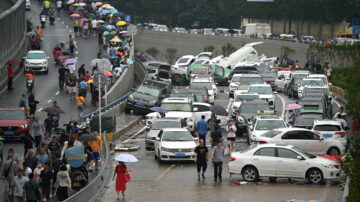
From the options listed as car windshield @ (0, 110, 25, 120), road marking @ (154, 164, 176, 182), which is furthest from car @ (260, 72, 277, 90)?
road marking @ (154, 164, 176, 182)

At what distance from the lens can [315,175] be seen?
27.4m

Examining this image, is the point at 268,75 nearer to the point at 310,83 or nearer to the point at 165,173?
the point at 310,83

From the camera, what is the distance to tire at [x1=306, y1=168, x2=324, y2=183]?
1078 inches

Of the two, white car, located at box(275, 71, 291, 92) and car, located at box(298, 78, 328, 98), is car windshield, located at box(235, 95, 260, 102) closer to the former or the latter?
car, located at box(298, 78, 328, 98)

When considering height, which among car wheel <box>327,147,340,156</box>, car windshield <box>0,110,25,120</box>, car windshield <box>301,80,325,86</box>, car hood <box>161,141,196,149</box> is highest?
car windshield <box>0,110,25,120</box>

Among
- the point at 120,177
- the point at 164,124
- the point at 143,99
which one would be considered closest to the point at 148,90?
the point at 143,99

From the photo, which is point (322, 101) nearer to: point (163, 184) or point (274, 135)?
point (274, 135)

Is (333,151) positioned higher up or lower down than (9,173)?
lower down

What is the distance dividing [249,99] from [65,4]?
52.6m

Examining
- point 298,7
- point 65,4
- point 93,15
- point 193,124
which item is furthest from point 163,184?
point 298,7

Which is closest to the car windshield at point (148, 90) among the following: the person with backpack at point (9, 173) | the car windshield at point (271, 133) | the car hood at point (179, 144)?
the car windshield at point (271, 133)

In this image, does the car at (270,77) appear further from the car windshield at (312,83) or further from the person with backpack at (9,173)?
the person with backpack at (9,173)

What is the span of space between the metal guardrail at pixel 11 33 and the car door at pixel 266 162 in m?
27.6

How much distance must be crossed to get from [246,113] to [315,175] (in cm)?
1320
